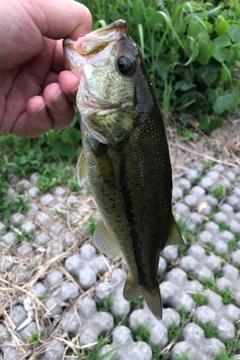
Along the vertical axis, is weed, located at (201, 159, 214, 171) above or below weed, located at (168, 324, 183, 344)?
below

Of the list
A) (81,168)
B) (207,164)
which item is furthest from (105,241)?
(207,164)

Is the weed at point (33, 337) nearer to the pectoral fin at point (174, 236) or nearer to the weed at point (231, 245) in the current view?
the pectoral fin at point (174, 236)

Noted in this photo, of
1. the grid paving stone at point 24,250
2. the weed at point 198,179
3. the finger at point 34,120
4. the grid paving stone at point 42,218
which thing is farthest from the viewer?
the weed at point 198,179

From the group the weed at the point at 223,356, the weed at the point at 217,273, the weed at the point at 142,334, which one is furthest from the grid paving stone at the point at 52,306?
the weed at the point at 217,273

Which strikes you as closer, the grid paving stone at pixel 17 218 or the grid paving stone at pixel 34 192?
the grid paving stone at pixel 17 218

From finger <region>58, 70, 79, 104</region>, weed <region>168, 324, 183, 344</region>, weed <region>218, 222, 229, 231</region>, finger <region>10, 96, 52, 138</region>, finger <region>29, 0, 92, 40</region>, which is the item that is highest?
finger <region>29, 0, 92, 40</region>

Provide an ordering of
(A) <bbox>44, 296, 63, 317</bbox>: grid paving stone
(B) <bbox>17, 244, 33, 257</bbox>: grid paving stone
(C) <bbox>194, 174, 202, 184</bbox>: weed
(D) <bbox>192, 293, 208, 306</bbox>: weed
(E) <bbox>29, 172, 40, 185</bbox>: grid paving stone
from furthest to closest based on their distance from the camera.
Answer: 1. (C) <bbox>194, 174, 202, 184</bbox>: weed
2. (E) <bbox>29, 172, 40, 185</bbox>: grid paving stone
3. (B) <bbox>17, 244, 33, 257</bbox>: grid paving stone
4. (D) <bbox>192, 293, 208, 306</bbox>: weed
5. (A) <bbox>44, 296, 63, 317</bbox>: grid paving stone

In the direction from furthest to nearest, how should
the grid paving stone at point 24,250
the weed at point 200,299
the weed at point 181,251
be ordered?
the weed at point 181,251, the grid paving stone at point 24,250, the weed at point 200,299

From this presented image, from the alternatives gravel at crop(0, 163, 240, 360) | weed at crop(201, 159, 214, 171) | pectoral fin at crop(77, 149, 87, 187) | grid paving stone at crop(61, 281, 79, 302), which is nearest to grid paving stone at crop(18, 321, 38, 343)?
gravel at crop(0, 163, 240, 360)

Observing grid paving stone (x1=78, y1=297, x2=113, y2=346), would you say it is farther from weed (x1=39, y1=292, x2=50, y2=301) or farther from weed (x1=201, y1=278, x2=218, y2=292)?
weed (x1=201, y1=278, x2=218, y2=292)
